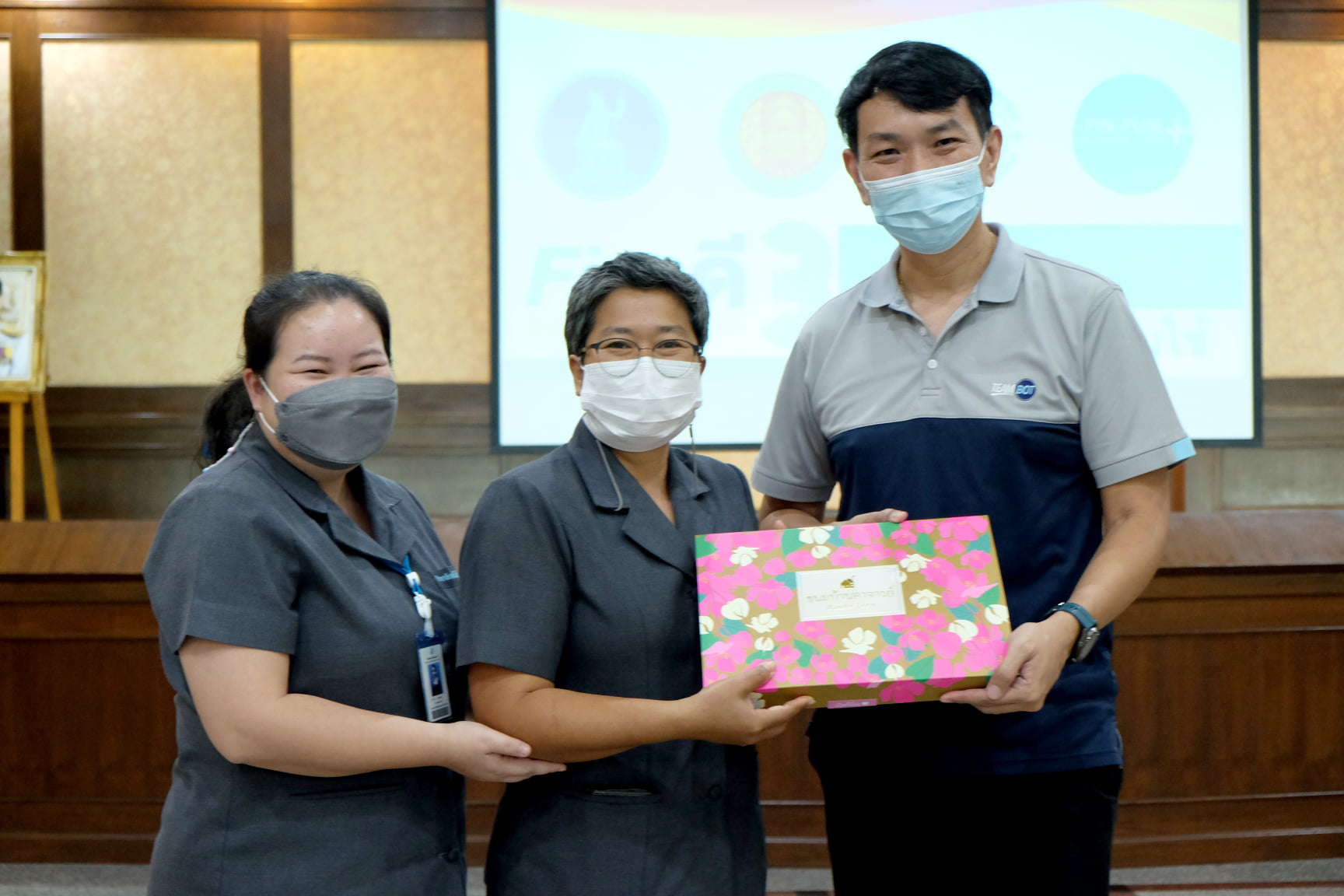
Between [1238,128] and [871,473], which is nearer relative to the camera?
[871,473]

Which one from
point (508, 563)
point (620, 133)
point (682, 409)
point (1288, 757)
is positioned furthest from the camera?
point (620, 133)

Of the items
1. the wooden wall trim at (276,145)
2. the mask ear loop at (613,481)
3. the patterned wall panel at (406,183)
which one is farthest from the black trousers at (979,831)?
the wooden wall trim at (276,145)

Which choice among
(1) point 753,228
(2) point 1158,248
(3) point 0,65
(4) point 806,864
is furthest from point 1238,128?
(3) point 0,65

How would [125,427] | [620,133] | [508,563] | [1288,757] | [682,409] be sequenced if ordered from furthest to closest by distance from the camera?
[125,427] → [620,133] → [1288,757] → [682,409] → [508,563]

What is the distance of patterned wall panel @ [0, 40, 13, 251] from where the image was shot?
4.36 m

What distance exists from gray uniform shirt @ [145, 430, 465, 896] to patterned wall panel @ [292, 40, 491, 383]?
3.17m

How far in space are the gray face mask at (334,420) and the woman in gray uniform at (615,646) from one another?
220 millimetres

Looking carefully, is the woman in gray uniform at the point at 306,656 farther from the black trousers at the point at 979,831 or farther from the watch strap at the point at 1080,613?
the watch strap at the point at 1080,613

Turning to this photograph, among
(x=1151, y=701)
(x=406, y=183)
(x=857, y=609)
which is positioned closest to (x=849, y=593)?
(x=857, y=609)

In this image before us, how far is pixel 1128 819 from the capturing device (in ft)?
9.30

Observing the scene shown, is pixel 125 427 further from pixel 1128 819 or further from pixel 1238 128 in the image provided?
pixel 1238 128

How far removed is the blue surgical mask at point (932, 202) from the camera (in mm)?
1315

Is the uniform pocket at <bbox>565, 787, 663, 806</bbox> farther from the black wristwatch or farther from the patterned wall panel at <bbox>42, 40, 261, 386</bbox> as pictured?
the patterned wall panel at <bbox>42, 40, 261, 386</bbox>

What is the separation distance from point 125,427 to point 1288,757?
4.65 m
